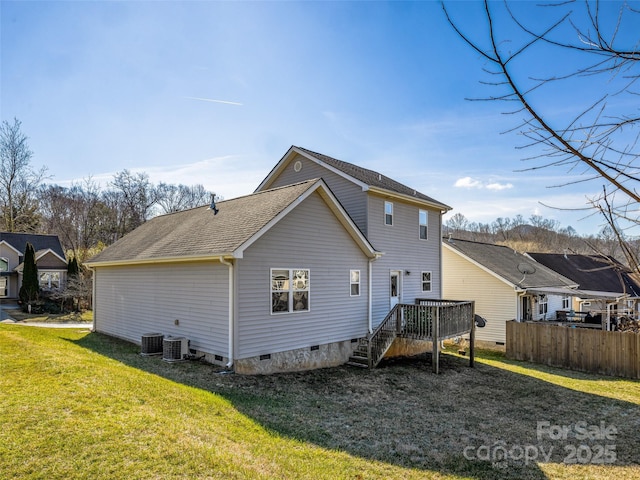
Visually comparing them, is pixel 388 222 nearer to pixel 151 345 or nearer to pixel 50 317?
pixel 151 345

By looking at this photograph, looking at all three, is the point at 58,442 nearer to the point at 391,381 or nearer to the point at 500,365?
the point at 391,381

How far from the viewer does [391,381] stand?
437 inches

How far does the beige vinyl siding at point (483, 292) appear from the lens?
20.0m

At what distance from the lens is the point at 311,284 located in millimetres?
11734

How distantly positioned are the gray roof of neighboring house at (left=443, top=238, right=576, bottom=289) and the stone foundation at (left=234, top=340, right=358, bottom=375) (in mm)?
11486

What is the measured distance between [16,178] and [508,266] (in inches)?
1533

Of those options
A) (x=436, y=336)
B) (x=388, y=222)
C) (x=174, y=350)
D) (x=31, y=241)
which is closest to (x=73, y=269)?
(x=31, y=241)

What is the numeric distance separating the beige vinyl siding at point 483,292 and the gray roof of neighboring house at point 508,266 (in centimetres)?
43

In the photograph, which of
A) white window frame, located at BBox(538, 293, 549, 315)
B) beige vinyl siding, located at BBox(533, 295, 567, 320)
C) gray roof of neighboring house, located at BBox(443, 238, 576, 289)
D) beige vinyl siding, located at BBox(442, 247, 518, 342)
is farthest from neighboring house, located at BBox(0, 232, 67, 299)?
white window frame, located at BBox(538, 293, 549, 315)

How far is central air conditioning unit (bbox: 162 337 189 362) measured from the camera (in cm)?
1075

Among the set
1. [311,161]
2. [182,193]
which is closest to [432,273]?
[311,161]

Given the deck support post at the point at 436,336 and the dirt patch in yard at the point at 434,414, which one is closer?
the dirt patch in yard at the point at 434,414

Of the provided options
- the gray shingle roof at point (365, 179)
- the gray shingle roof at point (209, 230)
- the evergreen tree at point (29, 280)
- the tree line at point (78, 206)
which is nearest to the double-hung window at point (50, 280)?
the evergreen tree at point (29, 280)

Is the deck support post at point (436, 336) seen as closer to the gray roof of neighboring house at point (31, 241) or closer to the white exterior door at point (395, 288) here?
the white exterior door at point (395, 288)
